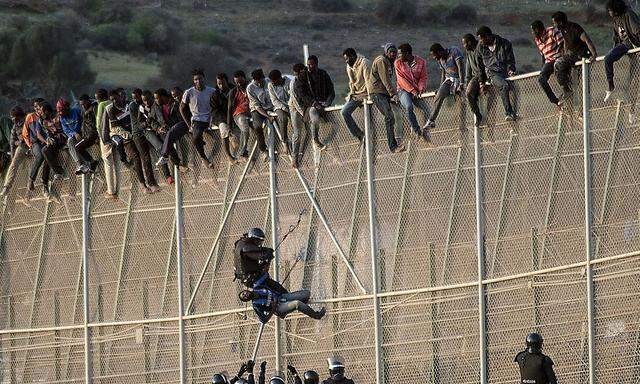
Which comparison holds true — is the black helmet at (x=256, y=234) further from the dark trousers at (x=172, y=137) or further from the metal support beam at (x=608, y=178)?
the metal support beam at (x=608, y=178)

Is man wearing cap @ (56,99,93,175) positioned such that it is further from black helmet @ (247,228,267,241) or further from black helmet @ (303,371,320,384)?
black helmet @ (303,371,320,384)

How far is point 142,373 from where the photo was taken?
38.9 meters

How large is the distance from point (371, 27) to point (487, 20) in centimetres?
627

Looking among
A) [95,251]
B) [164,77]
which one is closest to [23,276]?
[95,251]

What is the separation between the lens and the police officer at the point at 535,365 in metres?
29.9

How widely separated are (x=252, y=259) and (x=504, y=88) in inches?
200

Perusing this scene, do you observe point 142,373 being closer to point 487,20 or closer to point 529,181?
point 529,181

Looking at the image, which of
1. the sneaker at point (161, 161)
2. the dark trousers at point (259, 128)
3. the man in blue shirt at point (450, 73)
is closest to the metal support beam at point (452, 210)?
the man in blue shirt at point (450, 73)

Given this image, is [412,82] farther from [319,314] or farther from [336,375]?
[336,375]

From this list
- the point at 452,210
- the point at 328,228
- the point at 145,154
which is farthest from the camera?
the point at 145,154

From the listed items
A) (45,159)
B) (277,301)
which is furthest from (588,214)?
(45,159)

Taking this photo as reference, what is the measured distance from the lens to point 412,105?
34.2 meters

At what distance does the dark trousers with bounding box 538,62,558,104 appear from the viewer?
105 feet

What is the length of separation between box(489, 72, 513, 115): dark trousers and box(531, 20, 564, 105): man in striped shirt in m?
0.72
